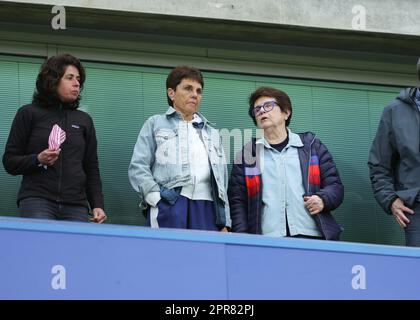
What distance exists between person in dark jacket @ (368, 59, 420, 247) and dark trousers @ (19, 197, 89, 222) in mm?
2196

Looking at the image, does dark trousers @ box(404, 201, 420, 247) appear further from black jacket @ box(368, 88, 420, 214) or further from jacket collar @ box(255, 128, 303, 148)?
jacket collar @ box(255, 128, 303, 148)

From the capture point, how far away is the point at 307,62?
10.6m

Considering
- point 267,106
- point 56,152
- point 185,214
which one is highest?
point 267,106

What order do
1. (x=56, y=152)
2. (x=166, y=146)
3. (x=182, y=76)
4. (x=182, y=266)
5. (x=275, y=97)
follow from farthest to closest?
(x=275, y=97)
(x=182, y=76)
(x=166, y=146)
(x=56, y=152)
(x=182, y=266)

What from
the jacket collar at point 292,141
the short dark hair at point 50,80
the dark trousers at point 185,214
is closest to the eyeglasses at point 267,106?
the jacket collar at point 292,141

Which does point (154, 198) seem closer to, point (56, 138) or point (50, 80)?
point (56, 138)

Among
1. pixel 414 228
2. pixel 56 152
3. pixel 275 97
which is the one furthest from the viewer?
pixel 275 97

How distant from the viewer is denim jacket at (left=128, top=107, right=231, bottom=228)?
8469 millimetres

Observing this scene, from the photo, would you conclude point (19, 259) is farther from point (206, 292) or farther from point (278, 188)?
point (278, 188)

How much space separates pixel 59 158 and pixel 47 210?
0.40m

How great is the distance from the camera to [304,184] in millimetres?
8766

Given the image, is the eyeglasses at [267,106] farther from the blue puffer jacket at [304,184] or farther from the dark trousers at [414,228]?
the dark trousers at [414,228]

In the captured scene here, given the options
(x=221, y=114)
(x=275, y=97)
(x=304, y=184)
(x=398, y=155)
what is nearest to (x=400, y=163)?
(x=398, y=155)
